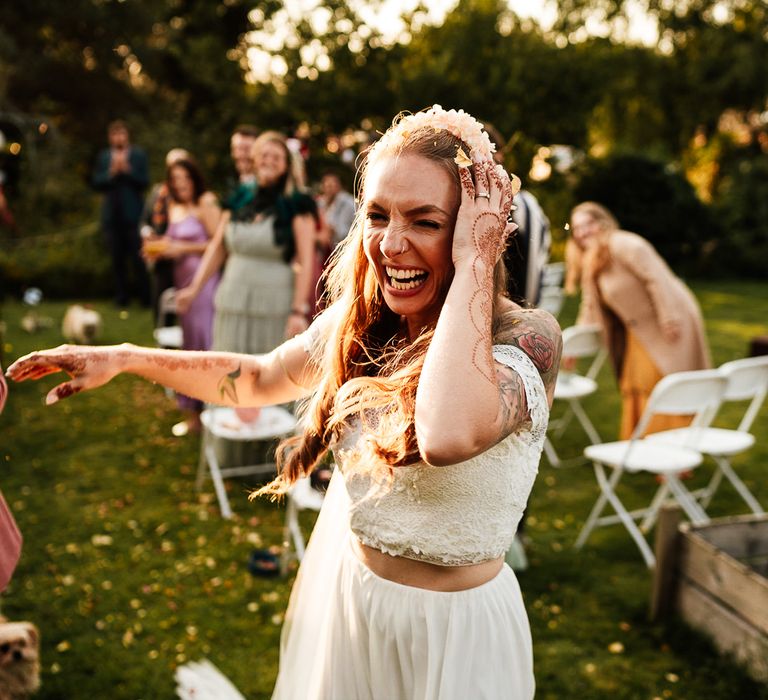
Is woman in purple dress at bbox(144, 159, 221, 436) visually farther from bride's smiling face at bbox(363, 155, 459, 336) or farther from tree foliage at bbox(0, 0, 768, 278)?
tree foliage at bbox(0, 0, 768, 278)

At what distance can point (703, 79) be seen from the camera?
66.7 feet

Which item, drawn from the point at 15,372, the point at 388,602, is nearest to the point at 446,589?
the point at 388,602

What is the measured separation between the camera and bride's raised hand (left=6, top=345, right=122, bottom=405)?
165 centimetres

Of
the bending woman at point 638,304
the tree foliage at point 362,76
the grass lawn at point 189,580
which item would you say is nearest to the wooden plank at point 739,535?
the grass lawn at point 189,580

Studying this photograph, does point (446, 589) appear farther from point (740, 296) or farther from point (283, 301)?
point (740, 296)

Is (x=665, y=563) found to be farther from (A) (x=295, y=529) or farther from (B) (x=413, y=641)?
(B) (x=413, y=641)

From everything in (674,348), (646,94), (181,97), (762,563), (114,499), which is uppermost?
(646,94)

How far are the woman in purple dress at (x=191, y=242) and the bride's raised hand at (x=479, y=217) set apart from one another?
17.7 feet

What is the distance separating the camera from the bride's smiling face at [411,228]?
1.54m

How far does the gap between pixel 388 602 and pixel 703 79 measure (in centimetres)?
2155

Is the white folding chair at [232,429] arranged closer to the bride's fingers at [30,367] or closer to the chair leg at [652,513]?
the chair leg at [652,513]

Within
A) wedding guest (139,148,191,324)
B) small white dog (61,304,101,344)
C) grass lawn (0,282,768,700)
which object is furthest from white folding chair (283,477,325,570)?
small white dog (61,304,101,344)

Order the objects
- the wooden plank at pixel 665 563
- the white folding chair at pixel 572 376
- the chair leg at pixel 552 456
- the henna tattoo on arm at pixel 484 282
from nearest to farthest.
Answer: the henna tattoo on arm at pixel 484 282
the wooden plank at pixel 665 563
the white folding chair at pixel 572 376
the chair leg at pixel 552 456

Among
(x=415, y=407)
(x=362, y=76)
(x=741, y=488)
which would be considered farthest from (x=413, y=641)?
(x=362, y=76)
